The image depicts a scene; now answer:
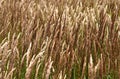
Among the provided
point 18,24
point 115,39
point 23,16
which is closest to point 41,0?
point 23,16

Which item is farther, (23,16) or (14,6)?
(14,6)

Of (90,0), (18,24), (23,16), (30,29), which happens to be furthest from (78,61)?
(90,0)

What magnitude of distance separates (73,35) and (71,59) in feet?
0.87

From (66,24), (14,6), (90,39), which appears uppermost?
(14,6)

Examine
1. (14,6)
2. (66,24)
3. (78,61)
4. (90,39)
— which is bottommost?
(78,61)

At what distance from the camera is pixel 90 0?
312 centimetres

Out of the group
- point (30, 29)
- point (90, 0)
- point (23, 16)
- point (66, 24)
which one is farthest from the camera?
point (90, 0)

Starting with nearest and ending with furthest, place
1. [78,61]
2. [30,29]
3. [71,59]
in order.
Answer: [71,59]
[78,61]
[30,29]

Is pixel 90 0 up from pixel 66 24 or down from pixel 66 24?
up

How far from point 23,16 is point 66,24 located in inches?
17.0

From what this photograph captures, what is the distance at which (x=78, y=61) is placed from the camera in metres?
1.61

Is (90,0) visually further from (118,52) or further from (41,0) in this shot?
(118,52)

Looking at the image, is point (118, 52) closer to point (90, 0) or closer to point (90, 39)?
point (90, 39)

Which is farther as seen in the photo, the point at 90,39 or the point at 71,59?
the point at 90,39
